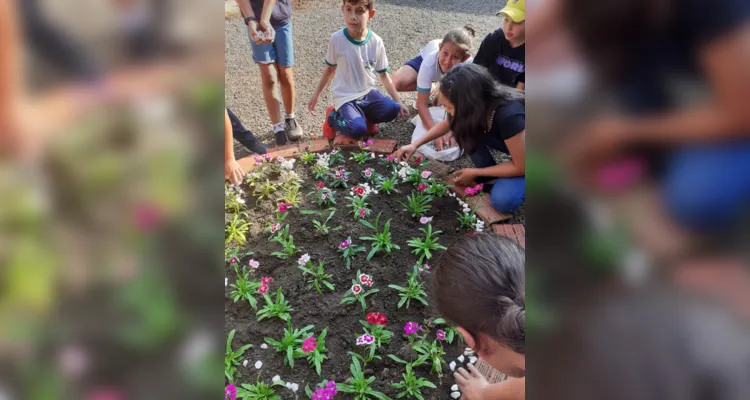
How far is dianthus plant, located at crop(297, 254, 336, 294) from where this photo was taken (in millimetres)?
2459

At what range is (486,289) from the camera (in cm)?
171

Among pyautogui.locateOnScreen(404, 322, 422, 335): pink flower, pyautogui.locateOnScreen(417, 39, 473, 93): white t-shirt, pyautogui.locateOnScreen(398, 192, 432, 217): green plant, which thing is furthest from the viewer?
pyautogui.locateOnScreen(417, 39, 473, 93): white t-shirt

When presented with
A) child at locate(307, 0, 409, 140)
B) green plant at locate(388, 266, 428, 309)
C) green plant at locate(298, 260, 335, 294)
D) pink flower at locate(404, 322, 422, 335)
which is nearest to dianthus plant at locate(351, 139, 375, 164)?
child at locate(307, 0, 409, 140)

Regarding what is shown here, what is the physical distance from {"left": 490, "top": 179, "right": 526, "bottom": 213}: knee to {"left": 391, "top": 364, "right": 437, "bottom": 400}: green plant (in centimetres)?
118

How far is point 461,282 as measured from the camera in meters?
1.78

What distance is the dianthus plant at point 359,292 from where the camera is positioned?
239 cm

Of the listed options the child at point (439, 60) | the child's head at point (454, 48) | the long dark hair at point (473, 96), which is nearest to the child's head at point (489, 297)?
the long dark hair at point (473, 96)

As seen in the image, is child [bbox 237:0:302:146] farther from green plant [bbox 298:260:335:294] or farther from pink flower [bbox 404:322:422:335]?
pink flower [bbox 404:322:422:335]

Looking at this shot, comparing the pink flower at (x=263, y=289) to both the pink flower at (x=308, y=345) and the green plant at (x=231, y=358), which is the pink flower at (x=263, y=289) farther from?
the pink flower at (x=308, y=345)
